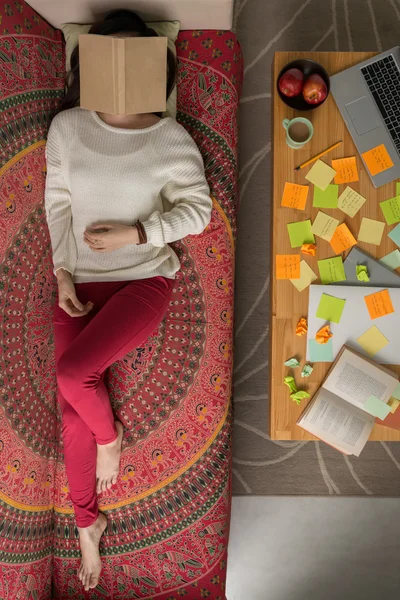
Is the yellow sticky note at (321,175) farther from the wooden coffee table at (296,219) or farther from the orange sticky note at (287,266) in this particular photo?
the orange sticky note at (287,266)

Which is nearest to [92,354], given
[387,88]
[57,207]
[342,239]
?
[57,207]

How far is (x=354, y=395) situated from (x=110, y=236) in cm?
86

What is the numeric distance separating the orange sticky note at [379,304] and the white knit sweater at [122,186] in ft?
1.80

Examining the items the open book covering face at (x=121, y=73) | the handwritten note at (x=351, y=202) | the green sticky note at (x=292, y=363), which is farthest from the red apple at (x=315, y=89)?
the green sticky note at (x=292, y=363)

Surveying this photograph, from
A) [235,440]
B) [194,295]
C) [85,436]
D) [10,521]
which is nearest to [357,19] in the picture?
[194,295]

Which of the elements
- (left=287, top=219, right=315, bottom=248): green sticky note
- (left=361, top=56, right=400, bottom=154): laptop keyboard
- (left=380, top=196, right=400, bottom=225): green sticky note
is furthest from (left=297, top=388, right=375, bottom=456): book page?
(left=361, top=56, right=400, bottom=154): laptop keyboard

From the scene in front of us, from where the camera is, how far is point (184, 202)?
4.95ft

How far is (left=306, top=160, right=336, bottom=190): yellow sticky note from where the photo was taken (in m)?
1.43

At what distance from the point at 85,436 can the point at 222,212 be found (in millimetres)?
840

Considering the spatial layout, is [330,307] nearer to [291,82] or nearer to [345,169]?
[345,169]

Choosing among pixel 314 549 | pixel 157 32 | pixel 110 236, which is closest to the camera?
pixel 110 236

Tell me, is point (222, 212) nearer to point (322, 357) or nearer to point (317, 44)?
point (322, 357)

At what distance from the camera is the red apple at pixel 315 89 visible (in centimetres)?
136

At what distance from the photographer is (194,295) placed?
5.23 feet
